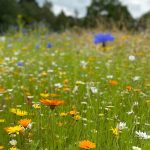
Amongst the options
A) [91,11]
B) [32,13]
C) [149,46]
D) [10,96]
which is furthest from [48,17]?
[10,96]

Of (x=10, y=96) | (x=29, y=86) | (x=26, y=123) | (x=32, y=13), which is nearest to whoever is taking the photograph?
(x=26, y=123)

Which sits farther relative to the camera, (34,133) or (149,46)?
(149,46)

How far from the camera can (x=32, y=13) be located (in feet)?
133

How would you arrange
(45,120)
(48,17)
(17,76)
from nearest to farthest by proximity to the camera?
(45,120)
(17,76)
(48,17)

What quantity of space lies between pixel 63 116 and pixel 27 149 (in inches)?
17.8

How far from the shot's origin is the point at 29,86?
359 cm

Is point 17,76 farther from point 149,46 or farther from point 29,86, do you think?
point 149,46

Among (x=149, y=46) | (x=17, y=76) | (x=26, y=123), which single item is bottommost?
(x=26, y=123)

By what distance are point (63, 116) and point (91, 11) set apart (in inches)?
1406

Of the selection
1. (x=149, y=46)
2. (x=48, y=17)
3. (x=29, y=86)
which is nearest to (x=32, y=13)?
(x=48, y=17)

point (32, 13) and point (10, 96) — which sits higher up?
point (32, 13)

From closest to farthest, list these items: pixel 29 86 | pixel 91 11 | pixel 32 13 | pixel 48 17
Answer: pixel 29 86 → pixel 91 11 → pixel 32 13 → pixel 48 17

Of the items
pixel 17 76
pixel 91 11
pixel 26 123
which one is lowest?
pixel 26 123

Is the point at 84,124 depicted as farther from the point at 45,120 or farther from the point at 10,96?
the point at 10,96
